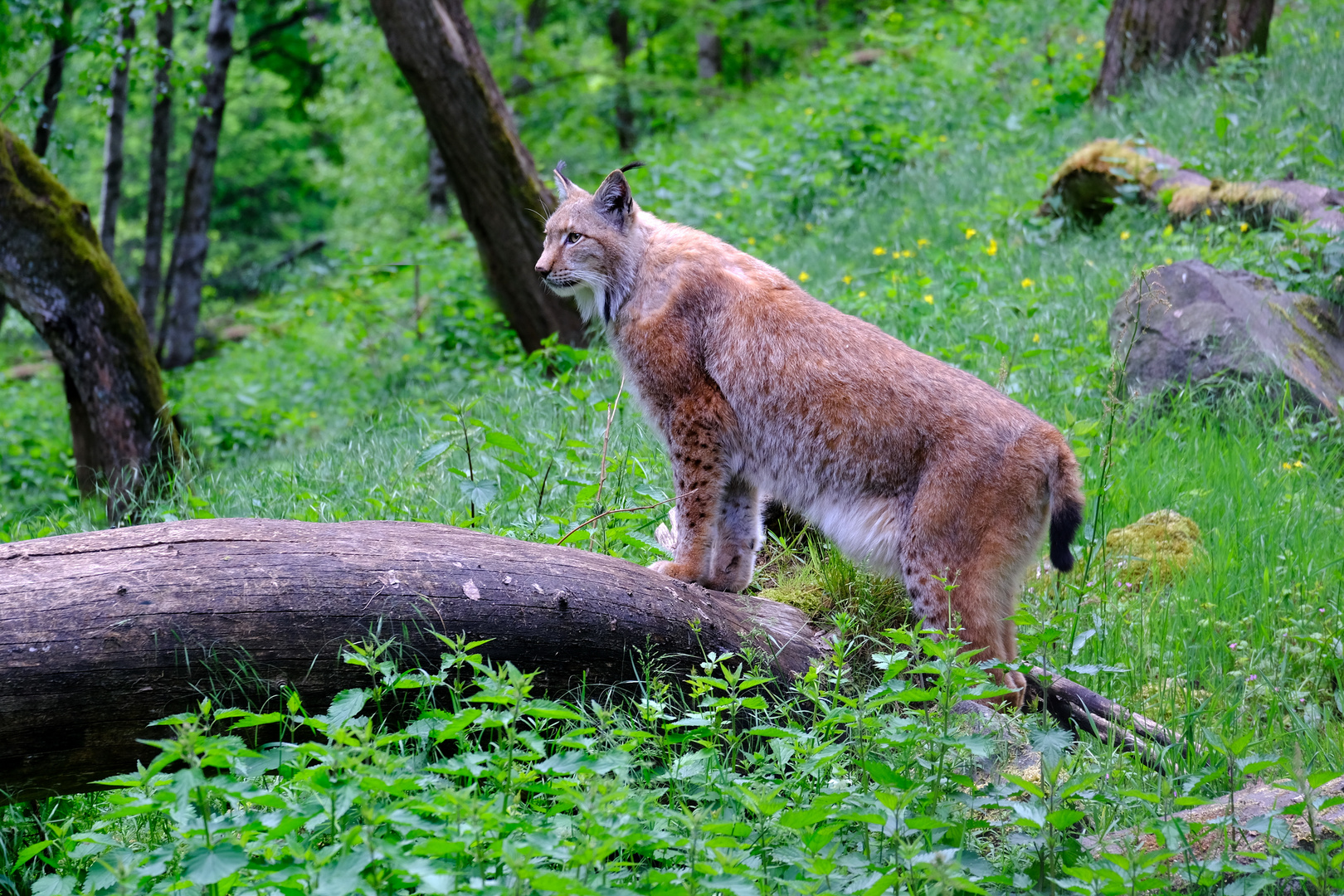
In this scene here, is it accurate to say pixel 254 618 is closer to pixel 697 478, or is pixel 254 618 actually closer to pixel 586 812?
pixel 586 812

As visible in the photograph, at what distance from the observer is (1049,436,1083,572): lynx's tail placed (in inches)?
146

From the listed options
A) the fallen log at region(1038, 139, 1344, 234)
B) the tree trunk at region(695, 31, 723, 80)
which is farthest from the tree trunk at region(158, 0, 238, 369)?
the fallen log at region(1038, 139, 1344, 234)

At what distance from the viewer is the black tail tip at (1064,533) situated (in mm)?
3717

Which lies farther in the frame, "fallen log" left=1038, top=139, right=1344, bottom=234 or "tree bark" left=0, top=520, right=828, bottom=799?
"fallen log" left=1038, top=139, right=1344, bottom=234

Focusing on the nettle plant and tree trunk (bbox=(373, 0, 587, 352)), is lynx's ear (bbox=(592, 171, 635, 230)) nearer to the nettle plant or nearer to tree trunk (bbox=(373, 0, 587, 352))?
the nettle plant

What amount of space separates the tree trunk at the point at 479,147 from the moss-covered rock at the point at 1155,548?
5742 millimetres

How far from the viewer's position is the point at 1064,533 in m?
3.72

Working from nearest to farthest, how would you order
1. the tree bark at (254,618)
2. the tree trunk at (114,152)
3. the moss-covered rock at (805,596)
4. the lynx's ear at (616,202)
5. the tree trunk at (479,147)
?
the tree bark at (254,618) → the moss-covered rock at (805,596) → the lynx's ear at (616,202) → the tree trunk at (479,147) → the tree trunk at (114,152)

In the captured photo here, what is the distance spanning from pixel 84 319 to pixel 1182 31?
10.8m

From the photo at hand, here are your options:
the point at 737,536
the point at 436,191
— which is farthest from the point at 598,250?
the point at 436,191

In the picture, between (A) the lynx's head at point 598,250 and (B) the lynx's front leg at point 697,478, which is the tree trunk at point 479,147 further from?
(B) the lynx's front leg at point 697,478

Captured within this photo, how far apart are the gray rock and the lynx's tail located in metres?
2.39

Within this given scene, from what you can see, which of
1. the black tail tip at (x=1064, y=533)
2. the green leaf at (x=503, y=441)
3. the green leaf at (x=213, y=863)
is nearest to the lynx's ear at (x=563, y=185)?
the green leaf at (x=503, y=441)

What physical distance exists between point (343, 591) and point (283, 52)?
24034 mm
